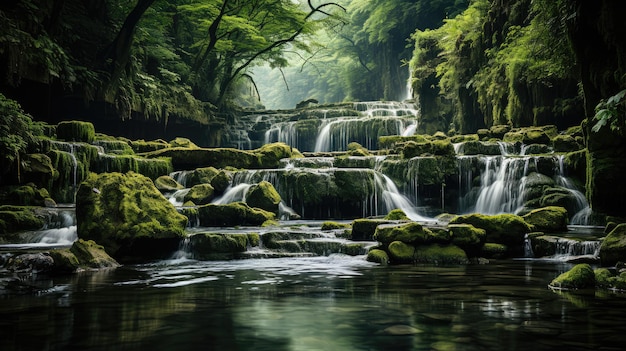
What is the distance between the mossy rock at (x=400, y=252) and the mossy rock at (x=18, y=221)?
27.4 feet

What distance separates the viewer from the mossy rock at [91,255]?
344 inches

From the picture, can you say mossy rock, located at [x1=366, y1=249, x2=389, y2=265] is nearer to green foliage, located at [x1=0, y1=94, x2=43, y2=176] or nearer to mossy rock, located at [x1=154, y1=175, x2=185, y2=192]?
green foliage, located at [x1=0, y1=94, x2=43, y2=176]

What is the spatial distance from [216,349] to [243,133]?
3042cm

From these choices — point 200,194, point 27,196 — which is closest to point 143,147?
point 200,194

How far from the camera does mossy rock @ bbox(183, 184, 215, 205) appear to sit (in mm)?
17125

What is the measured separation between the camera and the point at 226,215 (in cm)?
1430

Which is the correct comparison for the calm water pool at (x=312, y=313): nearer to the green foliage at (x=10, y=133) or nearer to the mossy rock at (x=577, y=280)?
the mossy rock at (x=577, y=280)

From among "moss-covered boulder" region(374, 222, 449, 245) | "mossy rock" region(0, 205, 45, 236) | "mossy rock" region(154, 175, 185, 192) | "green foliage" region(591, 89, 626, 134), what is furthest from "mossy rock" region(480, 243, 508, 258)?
"mossy rock" region(154, 175, 185, 192)

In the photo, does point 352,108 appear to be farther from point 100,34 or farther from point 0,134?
point 0,134

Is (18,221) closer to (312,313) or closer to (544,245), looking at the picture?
(312,313)

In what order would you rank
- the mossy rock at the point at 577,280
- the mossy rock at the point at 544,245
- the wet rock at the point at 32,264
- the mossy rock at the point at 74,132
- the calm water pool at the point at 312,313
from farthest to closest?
1. the mossy rock at the point at 74,132
2. the mossy rock at the point at 544,245
3. the wet rock at the point at 32,264
4. the mossy rock at the point at 577,280
5. the calm water pool at the point at 312,313

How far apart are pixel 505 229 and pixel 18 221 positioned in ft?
35.7

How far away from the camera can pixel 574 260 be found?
9.07m

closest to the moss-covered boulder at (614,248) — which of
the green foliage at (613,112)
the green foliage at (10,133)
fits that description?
the green foliage at (613,112)
